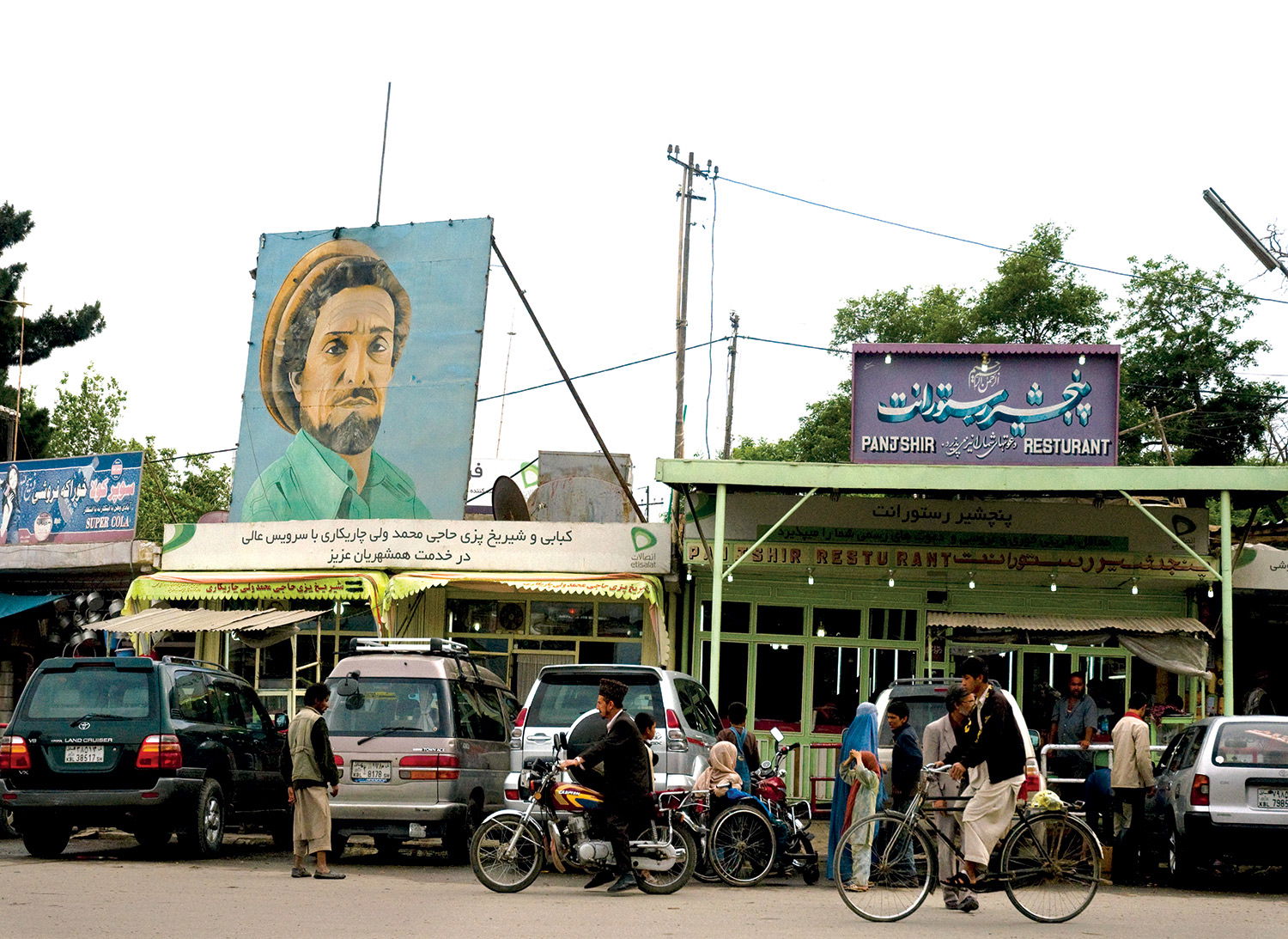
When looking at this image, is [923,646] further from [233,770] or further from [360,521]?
[233,770]

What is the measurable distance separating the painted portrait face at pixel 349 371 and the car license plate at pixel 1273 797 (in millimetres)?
15209

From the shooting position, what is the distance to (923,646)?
21.2 meters

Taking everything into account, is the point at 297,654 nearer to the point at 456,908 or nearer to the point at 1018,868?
the point at 456,908

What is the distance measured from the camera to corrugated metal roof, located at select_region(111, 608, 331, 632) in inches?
786

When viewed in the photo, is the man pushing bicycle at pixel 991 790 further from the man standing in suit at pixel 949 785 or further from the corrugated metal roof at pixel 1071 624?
the corrugated metal roof at pixel 1071 624

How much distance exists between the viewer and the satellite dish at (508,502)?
2317 cm

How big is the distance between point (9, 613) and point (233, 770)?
460 inches

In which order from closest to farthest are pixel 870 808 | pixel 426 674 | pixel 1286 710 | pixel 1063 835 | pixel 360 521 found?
pixel 1063 835
pixel 870 808
pixel 426 674
pixel 360 521
pixel 1286 710

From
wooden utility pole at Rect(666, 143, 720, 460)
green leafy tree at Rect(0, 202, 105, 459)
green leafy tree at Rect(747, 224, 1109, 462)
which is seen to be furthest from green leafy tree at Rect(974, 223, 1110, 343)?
green leafy tree at Rect(0, 202, 105, 459)

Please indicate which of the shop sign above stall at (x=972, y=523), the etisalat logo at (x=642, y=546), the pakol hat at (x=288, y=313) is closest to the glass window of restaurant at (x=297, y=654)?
the pakol hat at (x=288, y=313)

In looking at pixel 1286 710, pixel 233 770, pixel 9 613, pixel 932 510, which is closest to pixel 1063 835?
pixel 233 770

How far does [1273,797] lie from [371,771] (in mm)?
7632

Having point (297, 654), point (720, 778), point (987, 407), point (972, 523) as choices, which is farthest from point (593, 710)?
point (297, 654)

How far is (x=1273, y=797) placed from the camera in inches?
492
